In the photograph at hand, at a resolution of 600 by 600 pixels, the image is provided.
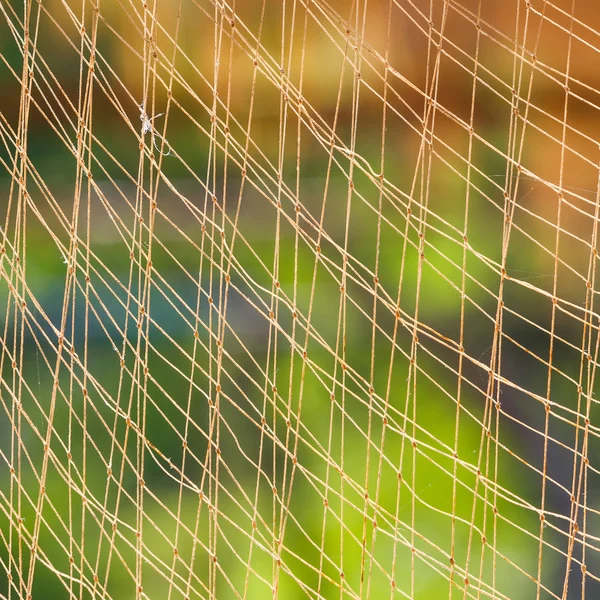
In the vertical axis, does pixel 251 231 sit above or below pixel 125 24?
below

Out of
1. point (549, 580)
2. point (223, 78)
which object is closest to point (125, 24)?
point (223, 78)

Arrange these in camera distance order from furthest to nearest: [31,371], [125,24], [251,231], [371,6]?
[31,371] → [251,231] → [125,24] → [371,6]

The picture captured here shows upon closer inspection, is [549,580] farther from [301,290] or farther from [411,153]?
[411,153]

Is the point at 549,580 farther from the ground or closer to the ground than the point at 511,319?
closer to the ground

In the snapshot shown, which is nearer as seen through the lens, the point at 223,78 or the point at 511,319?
the point at 223,78

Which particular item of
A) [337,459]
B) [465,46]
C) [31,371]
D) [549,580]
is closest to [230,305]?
[337,459]

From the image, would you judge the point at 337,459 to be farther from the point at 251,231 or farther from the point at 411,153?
the point at 411,153

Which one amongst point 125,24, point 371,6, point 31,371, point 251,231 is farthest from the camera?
point 31,371

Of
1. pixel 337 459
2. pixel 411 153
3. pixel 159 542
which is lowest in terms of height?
pixel 159 542

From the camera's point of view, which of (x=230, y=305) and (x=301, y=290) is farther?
(x=301, y=290)
